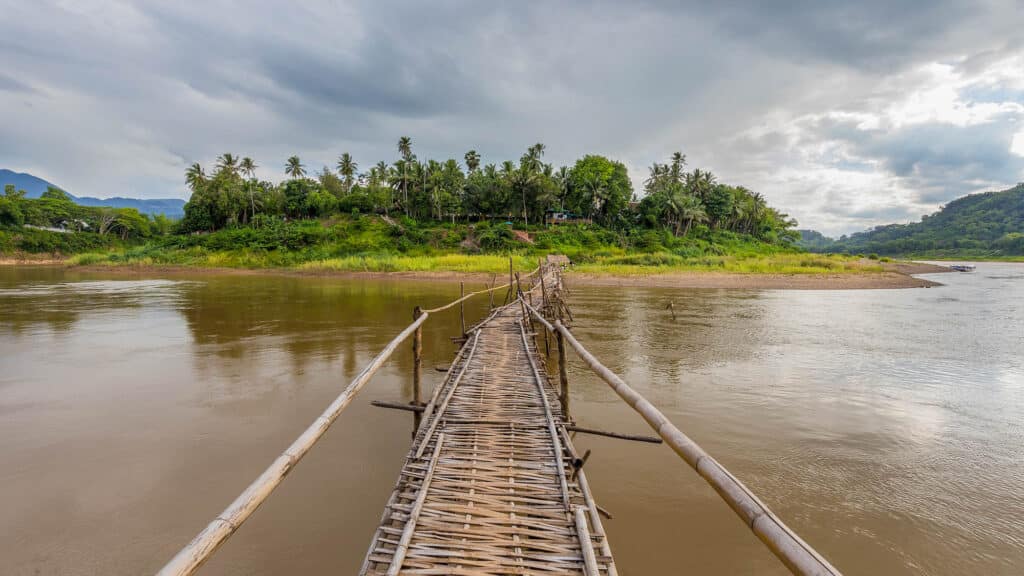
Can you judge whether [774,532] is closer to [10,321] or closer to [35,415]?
[35,415]

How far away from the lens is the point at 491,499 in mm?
3758

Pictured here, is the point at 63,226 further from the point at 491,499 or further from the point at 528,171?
the point at 491,499

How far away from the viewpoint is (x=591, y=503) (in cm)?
366

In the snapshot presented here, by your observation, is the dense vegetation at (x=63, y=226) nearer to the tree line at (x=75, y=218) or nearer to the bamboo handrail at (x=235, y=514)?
the tree line at (x=75, y=218)

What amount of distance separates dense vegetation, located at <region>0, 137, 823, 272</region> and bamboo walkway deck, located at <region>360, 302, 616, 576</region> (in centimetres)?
3707

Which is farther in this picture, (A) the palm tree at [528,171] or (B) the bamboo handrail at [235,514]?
(A) the palm tree at [528,171]

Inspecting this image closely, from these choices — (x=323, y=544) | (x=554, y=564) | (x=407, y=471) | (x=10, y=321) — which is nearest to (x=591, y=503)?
(x=554, y=564)

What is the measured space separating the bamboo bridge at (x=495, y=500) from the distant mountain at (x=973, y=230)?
126 m

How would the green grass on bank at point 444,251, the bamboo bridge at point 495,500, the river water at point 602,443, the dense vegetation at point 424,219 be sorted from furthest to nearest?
the dense vegetation at point 424,219, the green grass on bank at point 444,251, the river water at point 602,443, the bamboo bridge at point 495,500

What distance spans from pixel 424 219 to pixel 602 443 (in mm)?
55386

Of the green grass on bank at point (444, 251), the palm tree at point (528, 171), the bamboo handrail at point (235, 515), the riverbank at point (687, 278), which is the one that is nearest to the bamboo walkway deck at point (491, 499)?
the bamboo handrail at point (235, 515)

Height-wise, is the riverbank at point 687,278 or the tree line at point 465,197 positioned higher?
the tree line at point 465,197

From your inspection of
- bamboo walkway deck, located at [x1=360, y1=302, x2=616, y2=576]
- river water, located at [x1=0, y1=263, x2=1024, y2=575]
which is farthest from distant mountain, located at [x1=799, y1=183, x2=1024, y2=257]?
bamboo walkway deck, located at [x1=360, y1=302, x2=616, y2=576]

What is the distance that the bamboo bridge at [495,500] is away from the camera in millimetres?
2176
